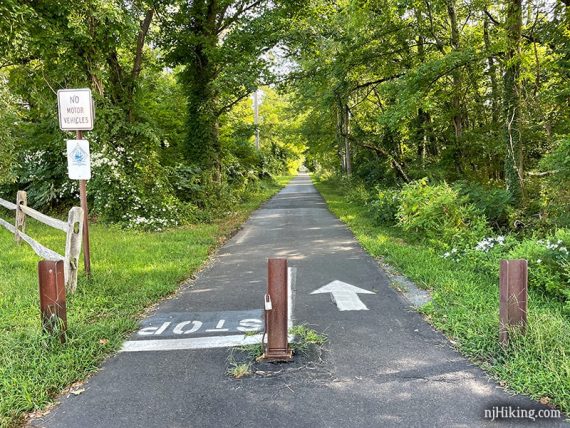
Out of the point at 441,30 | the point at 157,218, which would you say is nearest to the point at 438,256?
the point at 157,218

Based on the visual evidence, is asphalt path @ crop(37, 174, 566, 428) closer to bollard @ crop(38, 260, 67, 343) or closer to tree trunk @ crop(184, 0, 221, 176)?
bollard @ crop(38, 260, 67, 343)

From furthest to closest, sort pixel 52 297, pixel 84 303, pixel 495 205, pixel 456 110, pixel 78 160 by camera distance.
→ 1. pixel 456 110
2. pixel 495 205
3. pixel 78 160
4. pixel 84 303
5. pixel 52 297

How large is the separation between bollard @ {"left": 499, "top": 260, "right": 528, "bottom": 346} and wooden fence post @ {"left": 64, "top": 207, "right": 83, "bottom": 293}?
16.8 feet

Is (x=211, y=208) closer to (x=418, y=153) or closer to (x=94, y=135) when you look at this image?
(x=94, y=135)

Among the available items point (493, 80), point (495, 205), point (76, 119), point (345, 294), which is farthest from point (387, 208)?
point (76, 119)

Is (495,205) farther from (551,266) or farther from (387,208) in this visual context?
(551,266)

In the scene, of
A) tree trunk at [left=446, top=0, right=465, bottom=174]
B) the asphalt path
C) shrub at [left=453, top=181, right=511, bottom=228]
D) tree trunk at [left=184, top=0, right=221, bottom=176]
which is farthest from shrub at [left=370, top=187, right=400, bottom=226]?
tree trunk at [left=184, top=0, right=221, bottom=176]

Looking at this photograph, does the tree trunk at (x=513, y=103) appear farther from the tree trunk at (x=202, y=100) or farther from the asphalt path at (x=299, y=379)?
the tree trunk at (x=202, y=100)

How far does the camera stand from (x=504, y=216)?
9.52m

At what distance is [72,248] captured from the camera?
5.55m


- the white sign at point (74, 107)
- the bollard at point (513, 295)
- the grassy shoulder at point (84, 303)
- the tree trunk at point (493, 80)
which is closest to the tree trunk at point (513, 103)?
the tree trunk at point (493, 80)

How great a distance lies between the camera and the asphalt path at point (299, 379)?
299cm

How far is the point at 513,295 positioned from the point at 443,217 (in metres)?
4.86

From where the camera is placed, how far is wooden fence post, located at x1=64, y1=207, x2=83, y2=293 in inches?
217
